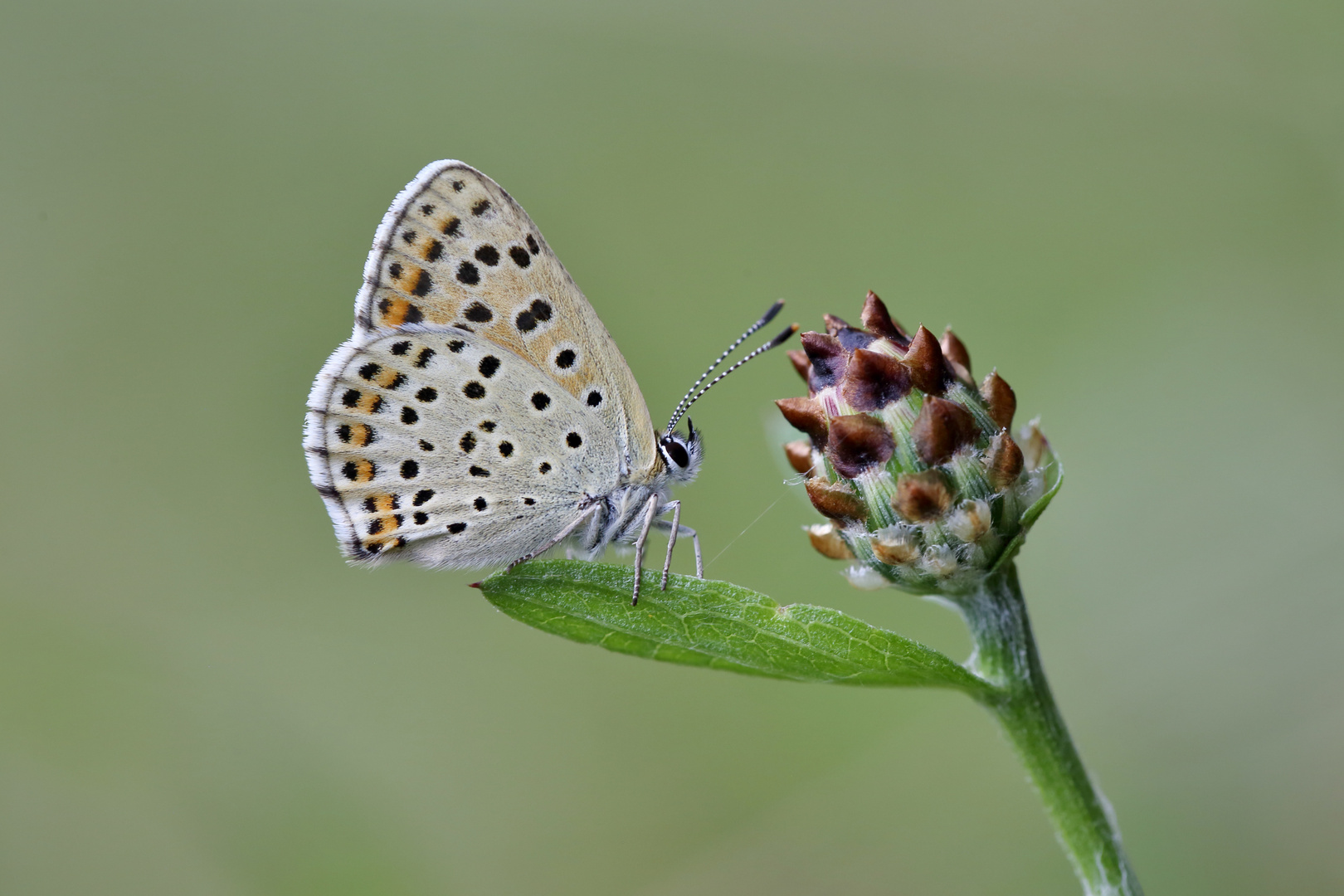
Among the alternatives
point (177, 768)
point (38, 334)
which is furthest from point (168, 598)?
point (38, 334)

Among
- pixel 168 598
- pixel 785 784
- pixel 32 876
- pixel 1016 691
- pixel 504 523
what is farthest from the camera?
pixel 168 598

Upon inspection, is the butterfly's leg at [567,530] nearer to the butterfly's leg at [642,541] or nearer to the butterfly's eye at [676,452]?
the butterfly's leg at [642,541]

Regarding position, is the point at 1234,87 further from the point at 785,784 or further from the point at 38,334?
the point at 38,334

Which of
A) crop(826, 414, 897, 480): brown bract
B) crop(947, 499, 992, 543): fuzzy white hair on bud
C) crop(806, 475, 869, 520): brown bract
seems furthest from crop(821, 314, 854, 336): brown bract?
crop(947, 499, 992, 543): fuzzy white hair on bud

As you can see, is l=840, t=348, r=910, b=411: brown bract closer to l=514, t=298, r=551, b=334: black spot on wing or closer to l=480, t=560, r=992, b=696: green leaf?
l=480, t=560, r=992, b=696: green leaf

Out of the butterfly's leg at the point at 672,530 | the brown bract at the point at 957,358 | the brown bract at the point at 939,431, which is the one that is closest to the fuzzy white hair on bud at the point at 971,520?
the brown bract at the point at 939,431

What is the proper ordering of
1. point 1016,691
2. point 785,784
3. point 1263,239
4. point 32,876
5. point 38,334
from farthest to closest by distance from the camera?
1. point 38,334
2. point 1263,239
3. point 785,784
4. point 32,876
5. point 1016,691
